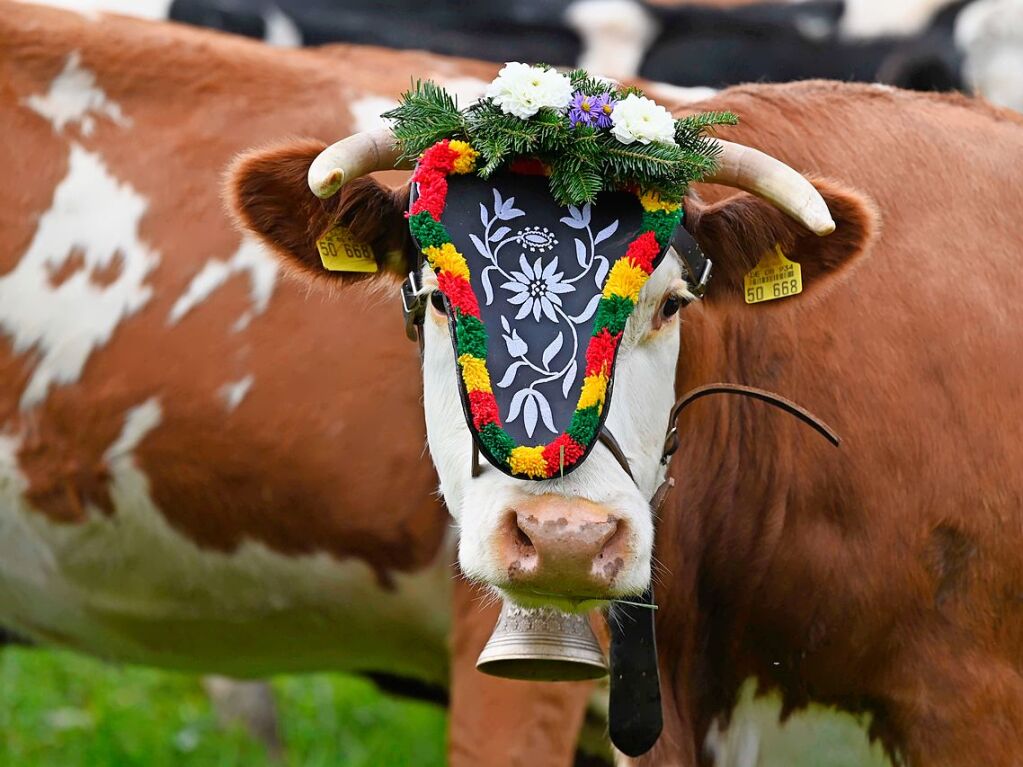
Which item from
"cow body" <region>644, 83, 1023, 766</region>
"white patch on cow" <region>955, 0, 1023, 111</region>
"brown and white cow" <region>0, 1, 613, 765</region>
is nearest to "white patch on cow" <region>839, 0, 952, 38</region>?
"white patch on cow" <region>955, 0, 1023, 111</region>

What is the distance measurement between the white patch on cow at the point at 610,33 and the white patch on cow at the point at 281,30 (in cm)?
91

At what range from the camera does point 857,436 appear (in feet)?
10.5

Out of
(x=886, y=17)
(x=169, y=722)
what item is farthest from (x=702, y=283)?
(x=169, y=722)

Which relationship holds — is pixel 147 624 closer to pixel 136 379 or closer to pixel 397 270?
pixel 136 379

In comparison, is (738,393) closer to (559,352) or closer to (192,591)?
(559,352)

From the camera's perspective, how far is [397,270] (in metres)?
3.23

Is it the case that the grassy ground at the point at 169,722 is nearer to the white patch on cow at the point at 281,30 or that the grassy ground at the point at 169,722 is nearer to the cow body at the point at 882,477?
the white patch on cow at the point at 281,30

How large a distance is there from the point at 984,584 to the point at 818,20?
9.39 feet

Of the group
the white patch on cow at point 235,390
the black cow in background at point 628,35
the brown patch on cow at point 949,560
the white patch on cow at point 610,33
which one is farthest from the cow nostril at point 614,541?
the white patch on cow at point 610,33

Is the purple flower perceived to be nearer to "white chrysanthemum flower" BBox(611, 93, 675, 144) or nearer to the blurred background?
"white chrysanthemum flower" BBox(611, 93, 675, 144)

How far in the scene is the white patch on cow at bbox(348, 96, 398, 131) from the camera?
427 centimetres

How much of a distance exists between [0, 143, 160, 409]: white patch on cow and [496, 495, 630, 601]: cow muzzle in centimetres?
193

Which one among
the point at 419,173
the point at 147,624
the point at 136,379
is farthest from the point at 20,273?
the point at 419,173

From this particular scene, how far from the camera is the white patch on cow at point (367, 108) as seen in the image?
14.0ft
